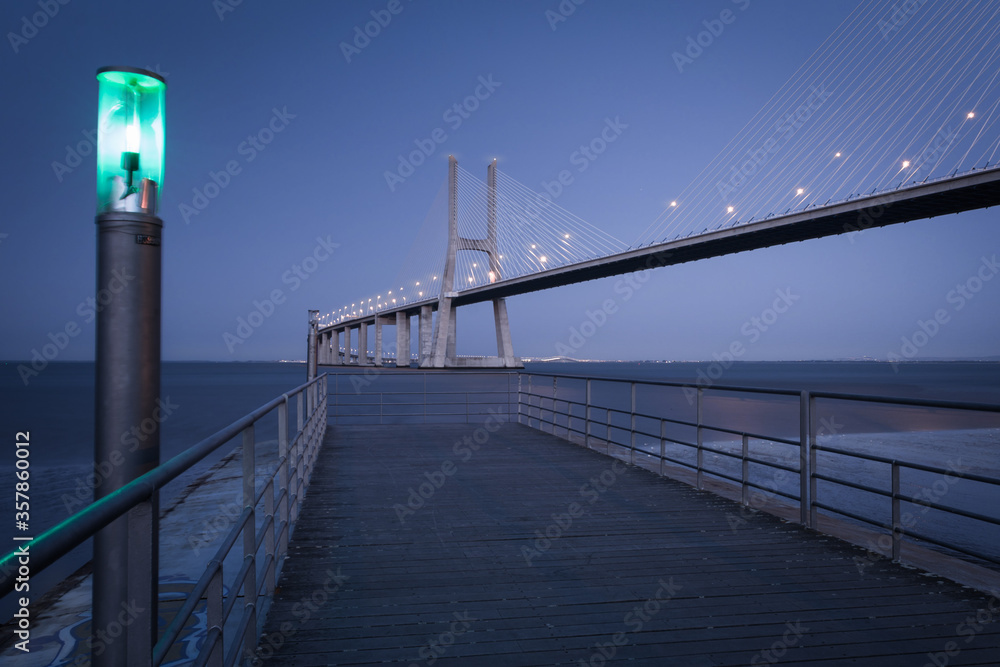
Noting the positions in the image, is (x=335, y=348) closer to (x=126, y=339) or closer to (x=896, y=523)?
(x=896, y=523)

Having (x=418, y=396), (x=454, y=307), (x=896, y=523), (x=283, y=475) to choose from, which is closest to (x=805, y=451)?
(x=896, y=523)

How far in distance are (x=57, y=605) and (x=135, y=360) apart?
4986 millimetres

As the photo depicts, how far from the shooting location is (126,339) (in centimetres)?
162

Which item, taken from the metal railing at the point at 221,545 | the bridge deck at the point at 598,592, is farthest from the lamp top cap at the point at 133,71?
the bridge deck at the point at 598,592

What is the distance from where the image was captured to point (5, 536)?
884 cm

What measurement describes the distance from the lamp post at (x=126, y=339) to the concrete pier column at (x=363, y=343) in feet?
183

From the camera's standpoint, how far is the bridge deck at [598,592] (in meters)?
2.60

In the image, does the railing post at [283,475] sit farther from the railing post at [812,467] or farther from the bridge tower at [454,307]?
the bridge tower at [454,307]

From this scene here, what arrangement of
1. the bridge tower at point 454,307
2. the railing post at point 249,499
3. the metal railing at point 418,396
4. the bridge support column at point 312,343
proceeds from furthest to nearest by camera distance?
the bridge tower at point 454,307 → the metal railing at point 418,396 → the bridge support column at point 312,343 → the railing post at point 249,499

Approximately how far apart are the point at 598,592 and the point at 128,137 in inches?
106

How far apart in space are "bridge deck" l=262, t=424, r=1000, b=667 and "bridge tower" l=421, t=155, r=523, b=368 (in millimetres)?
34143

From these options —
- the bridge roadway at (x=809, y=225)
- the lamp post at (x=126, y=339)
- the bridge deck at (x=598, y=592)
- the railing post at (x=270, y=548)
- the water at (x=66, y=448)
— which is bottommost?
the water at (x=66, y=448)

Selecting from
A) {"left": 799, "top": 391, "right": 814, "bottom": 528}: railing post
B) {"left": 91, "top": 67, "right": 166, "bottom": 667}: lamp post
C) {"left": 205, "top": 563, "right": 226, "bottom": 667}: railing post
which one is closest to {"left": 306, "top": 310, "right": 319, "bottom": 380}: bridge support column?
{"left": 799, "top": 391, "right": 814, "bottom": 528}: railing post

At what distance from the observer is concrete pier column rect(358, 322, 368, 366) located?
5859 cm
